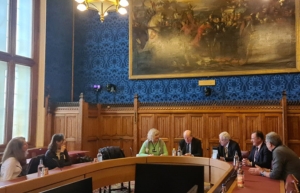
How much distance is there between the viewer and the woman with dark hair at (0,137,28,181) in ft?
14.4

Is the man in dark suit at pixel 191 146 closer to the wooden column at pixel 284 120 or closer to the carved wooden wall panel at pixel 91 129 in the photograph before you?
the wooden column at pixel 284 120

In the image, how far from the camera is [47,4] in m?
9.84

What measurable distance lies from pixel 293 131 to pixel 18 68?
760 cm

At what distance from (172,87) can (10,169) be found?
6739 mm

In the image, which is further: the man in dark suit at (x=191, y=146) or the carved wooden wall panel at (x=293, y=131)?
the carved wooden wall panel at (x=293, y=131)

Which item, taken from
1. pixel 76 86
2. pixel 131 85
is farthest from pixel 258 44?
pixel 76 86

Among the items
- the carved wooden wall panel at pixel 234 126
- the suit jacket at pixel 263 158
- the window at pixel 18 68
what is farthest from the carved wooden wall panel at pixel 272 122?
the window at pixel 18 68

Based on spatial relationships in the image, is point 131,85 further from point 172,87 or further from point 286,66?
point 286,66

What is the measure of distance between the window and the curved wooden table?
451cm

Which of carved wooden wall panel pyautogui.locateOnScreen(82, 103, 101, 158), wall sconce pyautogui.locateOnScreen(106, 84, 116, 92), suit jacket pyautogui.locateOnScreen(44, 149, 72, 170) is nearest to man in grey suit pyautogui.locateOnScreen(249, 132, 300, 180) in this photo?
suit jacket pyautogui.locateOnScreen(44, 149, 72, 170)

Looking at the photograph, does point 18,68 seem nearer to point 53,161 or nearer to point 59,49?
point 59,49

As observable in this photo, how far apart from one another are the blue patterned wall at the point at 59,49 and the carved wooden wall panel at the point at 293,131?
685 cm

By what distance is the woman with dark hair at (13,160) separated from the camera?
439 centimetres

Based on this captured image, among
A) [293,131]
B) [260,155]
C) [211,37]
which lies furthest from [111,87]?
[260,155]
